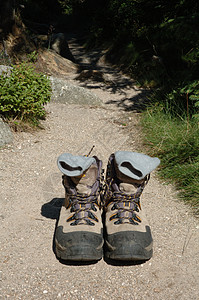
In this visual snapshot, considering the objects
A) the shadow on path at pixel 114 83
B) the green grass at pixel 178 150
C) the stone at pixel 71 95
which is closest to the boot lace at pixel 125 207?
the green grass at pixel 178 150

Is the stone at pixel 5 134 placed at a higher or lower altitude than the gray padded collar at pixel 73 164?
lower

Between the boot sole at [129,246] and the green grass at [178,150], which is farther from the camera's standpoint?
the green grass at [178,150]

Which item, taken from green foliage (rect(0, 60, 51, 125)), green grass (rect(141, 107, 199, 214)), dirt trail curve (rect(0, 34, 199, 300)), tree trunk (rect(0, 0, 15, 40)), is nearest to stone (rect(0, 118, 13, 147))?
dirt trail curve (rect(0, 34, 199, 300))

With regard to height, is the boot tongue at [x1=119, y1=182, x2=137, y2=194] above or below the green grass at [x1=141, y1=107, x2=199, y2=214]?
above

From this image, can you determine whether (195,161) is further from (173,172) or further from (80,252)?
(80,252)

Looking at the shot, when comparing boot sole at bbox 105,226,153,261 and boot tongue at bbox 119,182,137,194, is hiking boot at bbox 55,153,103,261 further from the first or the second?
boot tongue at bbox 119,182,137,194

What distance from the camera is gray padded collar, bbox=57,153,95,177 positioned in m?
2.38

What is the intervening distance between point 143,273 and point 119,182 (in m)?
0.70

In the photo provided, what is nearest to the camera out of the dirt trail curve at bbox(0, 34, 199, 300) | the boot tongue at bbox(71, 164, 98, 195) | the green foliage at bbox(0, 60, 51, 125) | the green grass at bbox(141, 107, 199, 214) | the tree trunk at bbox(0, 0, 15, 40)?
the dirt trail curve at bbox(0, 34, 199, 300)

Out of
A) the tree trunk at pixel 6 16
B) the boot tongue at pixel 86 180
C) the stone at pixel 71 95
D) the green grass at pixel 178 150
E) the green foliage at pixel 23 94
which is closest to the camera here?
the boot tongue at pixel 86 180

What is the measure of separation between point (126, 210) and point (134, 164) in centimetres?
39

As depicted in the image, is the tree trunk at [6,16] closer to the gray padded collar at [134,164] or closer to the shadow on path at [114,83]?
the shadow on path at [114,83]

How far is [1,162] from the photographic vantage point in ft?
13.0

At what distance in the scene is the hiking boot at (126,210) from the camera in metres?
2.24
